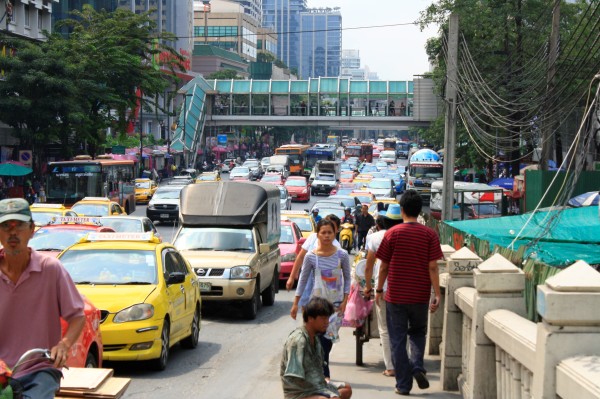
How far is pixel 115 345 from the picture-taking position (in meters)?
11.3

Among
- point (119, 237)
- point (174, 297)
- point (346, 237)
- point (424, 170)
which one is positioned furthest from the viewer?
point (424, 170)

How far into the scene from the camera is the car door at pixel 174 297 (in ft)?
40.4

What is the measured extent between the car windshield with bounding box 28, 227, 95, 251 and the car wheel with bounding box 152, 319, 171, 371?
6.35 metres

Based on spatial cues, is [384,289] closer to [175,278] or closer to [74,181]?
[175,278]

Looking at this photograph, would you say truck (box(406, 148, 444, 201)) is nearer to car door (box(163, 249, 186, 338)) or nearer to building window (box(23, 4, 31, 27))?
building window (box(23, 4, 31, 27))

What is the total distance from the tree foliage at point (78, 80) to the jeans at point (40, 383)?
42.7 meters

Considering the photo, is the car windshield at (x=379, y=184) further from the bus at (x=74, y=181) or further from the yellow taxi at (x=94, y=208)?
the yellow taxi at (x=94, y=208)

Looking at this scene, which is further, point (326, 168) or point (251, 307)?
point (326, 168)

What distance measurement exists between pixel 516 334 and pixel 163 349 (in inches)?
237

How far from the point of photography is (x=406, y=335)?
31.2 feet

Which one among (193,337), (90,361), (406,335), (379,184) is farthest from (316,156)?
(90,361)

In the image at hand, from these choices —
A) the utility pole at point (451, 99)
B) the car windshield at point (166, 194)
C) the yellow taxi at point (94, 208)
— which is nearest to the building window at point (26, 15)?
the car windshield at point (166, 194)

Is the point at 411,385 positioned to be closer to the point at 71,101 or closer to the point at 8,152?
the point at 71,101

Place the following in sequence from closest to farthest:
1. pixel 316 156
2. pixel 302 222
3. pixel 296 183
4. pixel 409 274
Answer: pixel 409 274, pixel 302 222, pixel 296 183, pixel 316 156
